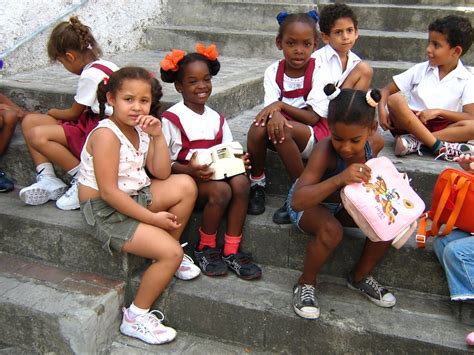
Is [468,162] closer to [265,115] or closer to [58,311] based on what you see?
[265,115]

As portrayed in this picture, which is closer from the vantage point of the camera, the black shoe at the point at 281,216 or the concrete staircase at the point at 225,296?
the concrete staircase at the point at 225,296

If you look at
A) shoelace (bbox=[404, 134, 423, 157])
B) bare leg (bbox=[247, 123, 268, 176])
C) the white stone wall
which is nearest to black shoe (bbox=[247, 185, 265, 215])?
bare leg (bbox=[247, 123, 268, 176])

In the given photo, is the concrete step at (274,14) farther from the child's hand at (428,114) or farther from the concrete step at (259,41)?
the child's hand at (428,114)

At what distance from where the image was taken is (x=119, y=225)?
2.45m

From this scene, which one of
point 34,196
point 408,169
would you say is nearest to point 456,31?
point 408,169

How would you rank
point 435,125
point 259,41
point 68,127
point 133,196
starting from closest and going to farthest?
point 133,196, point 68,127, point 435,125, point 259,41

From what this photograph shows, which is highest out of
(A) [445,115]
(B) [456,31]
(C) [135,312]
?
(B) [456,31]

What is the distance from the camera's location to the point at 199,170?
2650mm

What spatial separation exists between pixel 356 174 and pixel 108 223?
1.26 meters

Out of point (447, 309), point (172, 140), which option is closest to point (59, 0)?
point (172, 140)

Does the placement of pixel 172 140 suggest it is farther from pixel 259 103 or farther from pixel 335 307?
pixel 259 103

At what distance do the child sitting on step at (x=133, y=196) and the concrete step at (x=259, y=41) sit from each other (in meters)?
2.94

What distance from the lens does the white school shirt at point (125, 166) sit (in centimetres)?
248

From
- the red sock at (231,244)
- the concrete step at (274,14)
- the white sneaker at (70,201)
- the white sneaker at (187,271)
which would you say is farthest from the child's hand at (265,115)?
the concrete step at (274,14)
